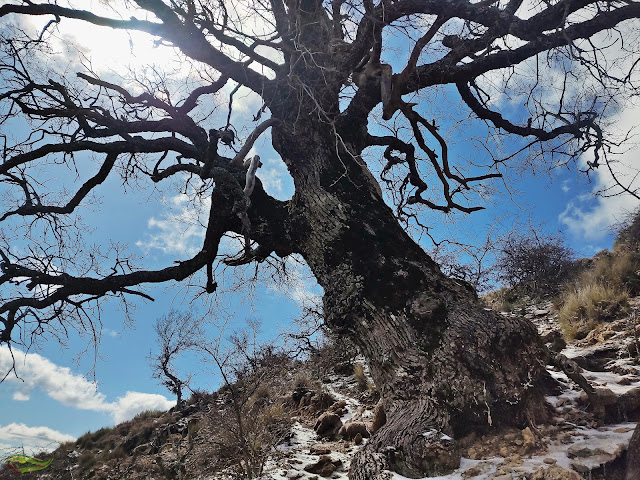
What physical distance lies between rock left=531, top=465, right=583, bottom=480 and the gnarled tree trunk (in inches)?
19.4

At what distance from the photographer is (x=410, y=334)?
2.75 m

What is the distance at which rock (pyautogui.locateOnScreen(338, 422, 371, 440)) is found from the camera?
170 inches

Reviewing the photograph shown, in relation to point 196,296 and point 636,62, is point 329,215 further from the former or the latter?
point 636,62

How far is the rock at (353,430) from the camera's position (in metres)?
4.33

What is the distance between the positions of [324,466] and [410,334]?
72.2 inches

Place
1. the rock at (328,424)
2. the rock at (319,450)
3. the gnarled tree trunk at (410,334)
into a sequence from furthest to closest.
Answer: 1. the rock at (328,424)
2. the rock at (319,450)
3. the gnarled tree trunk at (410,334)

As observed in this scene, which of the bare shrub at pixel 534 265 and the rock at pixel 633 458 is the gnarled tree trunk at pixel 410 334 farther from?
the bare shrub at pixel 534 265

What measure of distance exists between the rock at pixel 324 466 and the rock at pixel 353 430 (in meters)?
0.58

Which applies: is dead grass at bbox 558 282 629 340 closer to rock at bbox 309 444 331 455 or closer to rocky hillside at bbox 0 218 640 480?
rocky hillside at bbox 0 218 640 480

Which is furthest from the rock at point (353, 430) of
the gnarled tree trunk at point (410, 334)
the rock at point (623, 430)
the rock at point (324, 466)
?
the rock at point (623, 430)

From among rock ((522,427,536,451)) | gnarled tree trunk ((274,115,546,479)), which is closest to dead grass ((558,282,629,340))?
gnarled tree trunk ((274,115,546,479))

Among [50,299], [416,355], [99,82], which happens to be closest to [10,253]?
[50,299]

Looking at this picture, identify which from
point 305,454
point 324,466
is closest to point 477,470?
point 324,466

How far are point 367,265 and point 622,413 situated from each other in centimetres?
189
